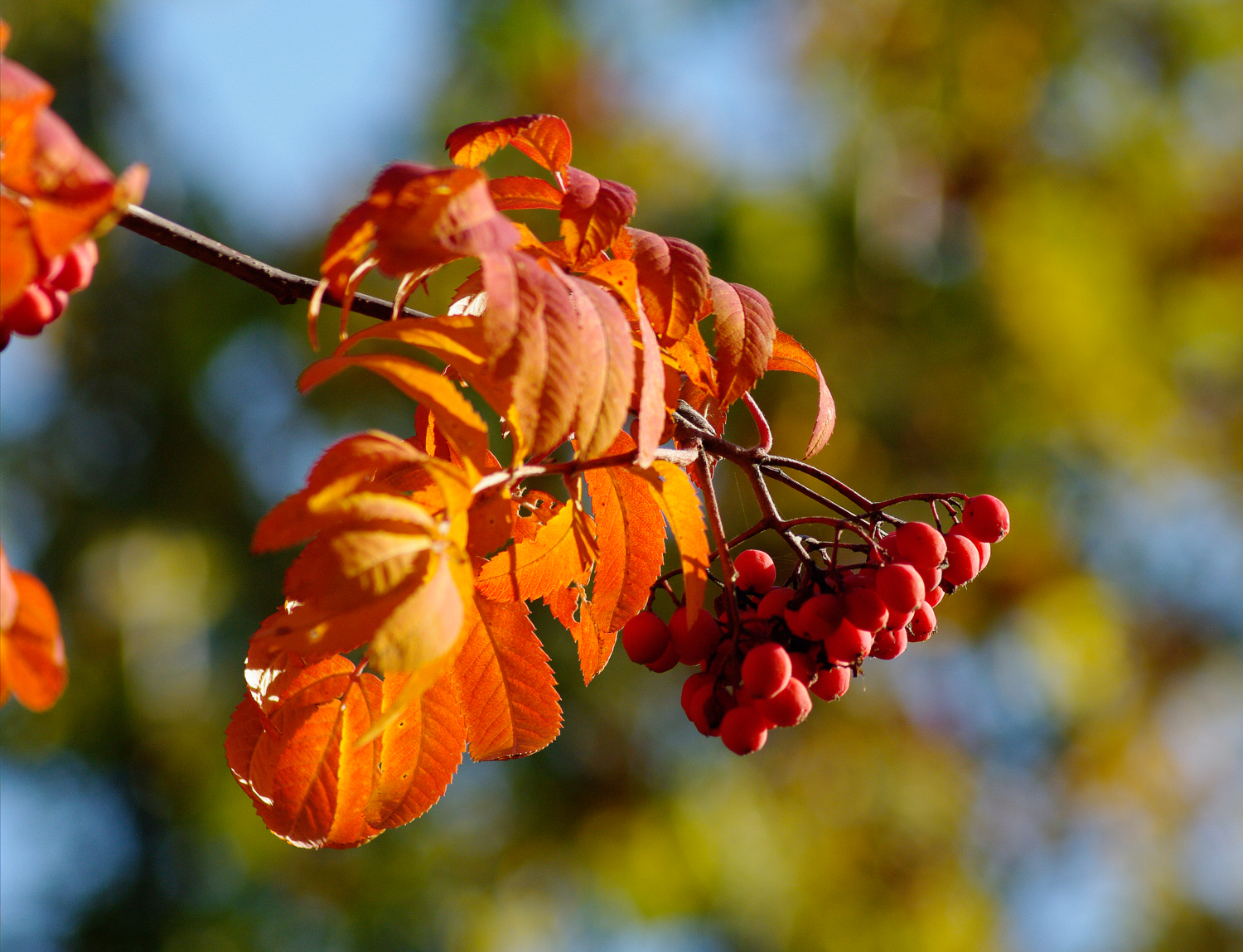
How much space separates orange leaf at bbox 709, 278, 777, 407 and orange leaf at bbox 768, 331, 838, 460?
7.5 inches

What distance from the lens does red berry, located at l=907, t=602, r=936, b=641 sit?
1.28 metres

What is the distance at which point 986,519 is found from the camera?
1.33 m

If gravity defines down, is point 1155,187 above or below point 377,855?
above

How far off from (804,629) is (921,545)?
0.54 feet

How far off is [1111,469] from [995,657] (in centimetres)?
152

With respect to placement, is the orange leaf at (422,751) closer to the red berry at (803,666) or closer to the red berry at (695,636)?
the red berry at (695,636)

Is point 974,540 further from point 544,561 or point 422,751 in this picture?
point 422,751

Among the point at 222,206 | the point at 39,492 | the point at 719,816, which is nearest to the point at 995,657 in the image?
the point at 719,816

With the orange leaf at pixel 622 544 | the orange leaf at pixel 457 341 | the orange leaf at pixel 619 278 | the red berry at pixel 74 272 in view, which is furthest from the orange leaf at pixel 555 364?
the red berry at pixel 74 272

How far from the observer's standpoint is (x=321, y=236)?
8539 mm

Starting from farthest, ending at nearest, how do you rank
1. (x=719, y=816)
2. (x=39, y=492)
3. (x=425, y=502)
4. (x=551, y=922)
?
Answer: (x=39, y=492) < (x=551, y=922) < (x=719, y=816) < (x=425, y=502)

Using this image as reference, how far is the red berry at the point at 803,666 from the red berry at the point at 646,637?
0.15 meters

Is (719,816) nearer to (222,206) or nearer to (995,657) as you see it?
(995,657)

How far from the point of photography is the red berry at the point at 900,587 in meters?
1.18
